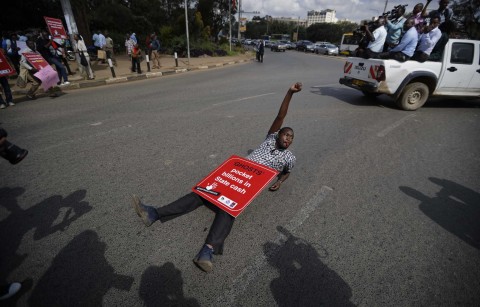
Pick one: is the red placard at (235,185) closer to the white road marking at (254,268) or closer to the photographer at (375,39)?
the white road marking at (254,268)

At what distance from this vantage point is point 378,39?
259 inches

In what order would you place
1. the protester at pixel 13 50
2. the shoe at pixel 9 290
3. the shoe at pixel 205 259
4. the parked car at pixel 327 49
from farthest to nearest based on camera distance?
the parked car at pixel 327 49 → the protester at pixel 13 50 → the shoe at pixel 205 259 → the shoe at pixel 9 290

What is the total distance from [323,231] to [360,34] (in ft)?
24.9

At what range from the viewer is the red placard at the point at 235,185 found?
239 cm

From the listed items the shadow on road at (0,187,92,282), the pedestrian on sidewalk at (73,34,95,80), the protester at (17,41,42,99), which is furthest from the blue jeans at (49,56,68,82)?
the shadow on road at (0,187,92,282)

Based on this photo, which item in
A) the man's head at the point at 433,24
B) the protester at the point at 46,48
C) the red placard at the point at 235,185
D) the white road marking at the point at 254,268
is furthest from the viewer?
the protester at the point at 46,48

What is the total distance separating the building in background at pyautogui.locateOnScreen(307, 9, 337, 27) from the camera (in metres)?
173

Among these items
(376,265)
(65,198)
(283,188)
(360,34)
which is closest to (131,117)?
(65,198)

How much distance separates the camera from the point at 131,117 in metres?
5.80

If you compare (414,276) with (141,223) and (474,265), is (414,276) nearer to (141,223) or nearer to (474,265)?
(474,265)

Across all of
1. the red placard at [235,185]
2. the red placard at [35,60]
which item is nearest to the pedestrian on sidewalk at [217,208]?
the red placard at [235,185]

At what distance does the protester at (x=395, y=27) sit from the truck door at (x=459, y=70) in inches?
50.8

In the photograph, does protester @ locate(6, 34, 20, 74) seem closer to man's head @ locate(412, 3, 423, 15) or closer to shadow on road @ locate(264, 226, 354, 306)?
shadow on road @ locate(264, 226, 354, 306)

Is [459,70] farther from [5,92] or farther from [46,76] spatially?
[5,92]
